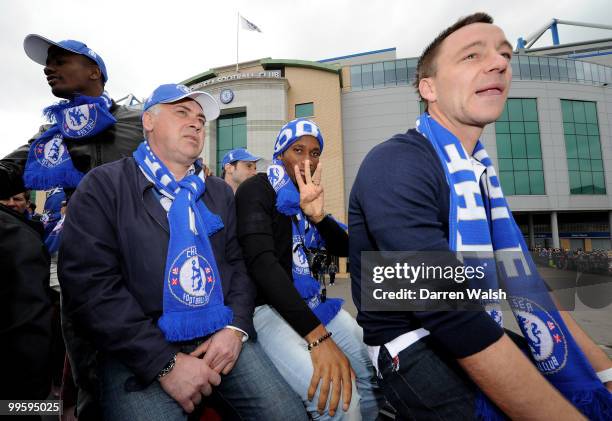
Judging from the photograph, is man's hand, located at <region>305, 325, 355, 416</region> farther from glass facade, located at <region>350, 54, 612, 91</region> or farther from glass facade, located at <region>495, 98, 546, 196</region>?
glass facade, located at <region>495, 98, 546, 196</region>

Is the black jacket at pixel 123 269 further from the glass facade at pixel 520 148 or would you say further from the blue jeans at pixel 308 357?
the glass facade at pixel 520 148

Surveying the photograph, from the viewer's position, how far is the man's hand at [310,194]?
7.77 ft

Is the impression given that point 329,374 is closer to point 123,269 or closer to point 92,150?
point 123,269

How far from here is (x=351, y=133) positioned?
2808 cm

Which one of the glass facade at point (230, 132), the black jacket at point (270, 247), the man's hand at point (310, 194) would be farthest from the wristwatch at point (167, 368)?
the glass facade at point (230, 132)

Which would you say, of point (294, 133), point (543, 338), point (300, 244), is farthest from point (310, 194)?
point (543, 338)

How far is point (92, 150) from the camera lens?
2469mm

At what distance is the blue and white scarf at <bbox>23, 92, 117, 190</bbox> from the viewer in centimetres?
236

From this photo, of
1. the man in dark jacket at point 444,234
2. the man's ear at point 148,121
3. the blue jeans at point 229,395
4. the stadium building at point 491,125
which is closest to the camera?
the man in dark jacket at point 444,234

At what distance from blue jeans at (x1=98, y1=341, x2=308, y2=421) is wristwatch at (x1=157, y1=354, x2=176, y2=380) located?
98 millimetres

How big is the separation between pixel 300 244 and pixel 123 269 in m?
1.13

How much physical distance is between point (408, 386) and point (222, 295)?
1121 mm

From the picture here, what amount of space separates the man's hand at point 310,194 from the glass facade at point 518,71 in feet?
94.2

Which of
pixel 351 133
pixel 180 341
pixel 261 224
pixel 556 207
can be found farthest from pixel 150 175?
pixel 556 207
